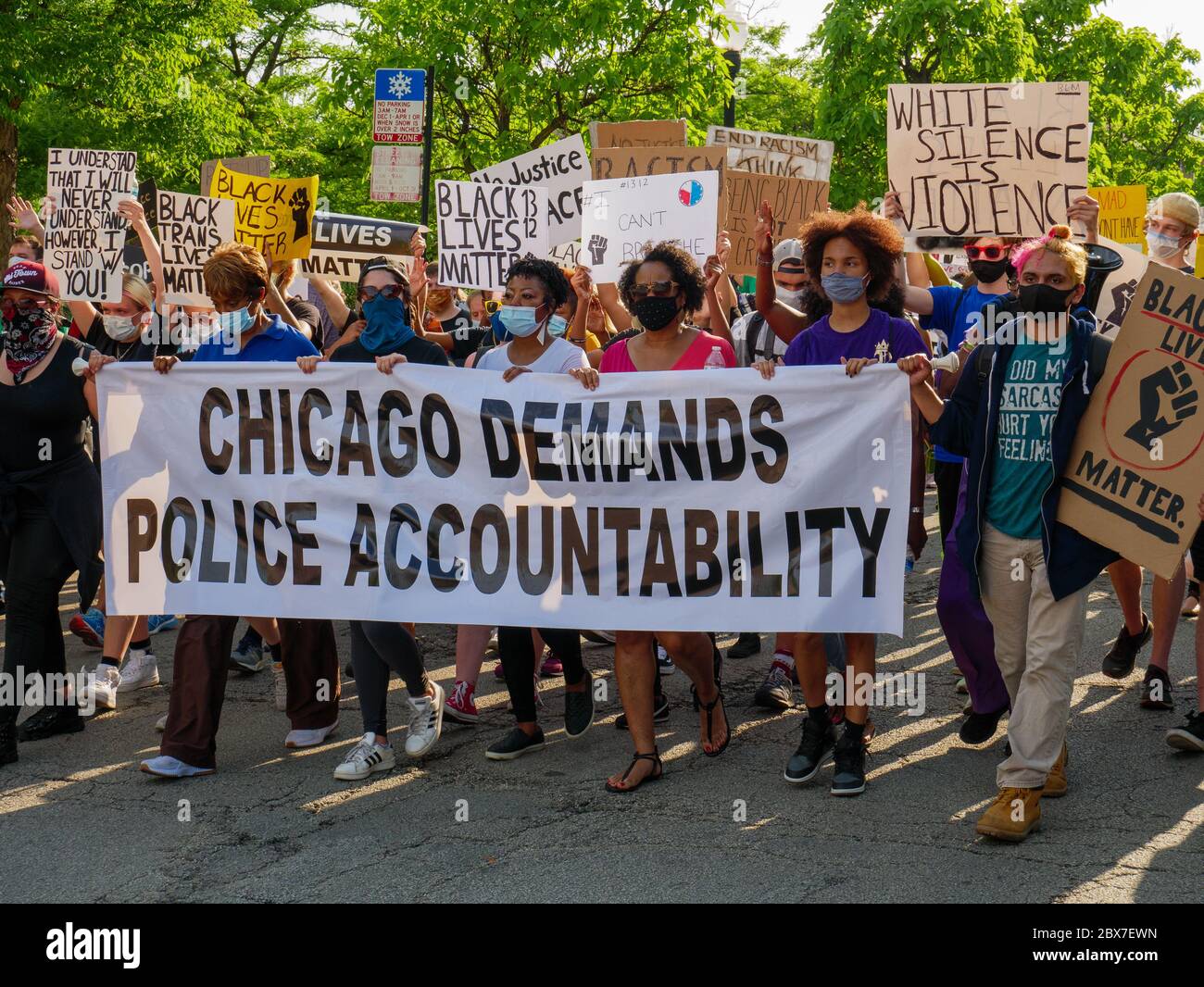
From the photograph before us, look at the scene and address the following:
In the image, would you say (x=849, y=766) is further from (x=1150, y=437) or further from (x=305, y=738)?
(x=305, y=738)

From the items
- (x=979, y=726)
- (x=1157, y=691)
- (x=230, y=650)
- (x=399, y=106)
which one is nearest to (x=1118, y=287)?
(x=1157, y=691)

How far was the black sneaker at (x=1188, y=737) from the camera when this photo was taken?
5.77 metres

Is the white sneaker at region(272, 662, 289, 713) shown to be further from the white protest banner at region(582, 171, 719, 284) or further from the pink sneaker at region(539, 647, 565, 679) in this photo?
the white protest banner at region(582, 171, 719, 284)

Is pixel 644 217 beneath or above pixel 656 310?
above

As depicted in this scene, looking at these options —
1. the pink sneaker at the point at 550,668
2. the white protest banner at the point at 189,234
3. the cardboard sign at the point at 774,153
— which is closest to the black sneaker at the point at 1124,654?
the pink sneaker at the point at 550,668

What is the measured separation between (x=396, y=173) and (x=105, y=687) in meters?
10.4

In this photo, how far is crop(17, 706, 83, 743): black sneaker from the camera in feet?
21.0

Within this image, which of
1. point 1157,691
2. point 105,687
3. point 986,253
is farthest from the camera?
point 986,253

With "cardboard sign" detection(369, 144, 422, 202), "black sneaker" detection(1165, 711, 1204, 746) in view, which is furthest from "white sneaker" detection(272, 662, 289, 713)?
"cardboard sign" detection(369, 144, 422, 202)

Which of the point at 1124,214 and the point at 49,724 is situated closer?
the point at 49,724

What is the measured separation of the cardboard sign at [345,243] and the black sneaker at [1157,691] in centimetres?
552

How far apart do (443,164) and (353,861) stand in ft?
64.7

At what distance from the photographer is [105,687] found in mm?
6879
